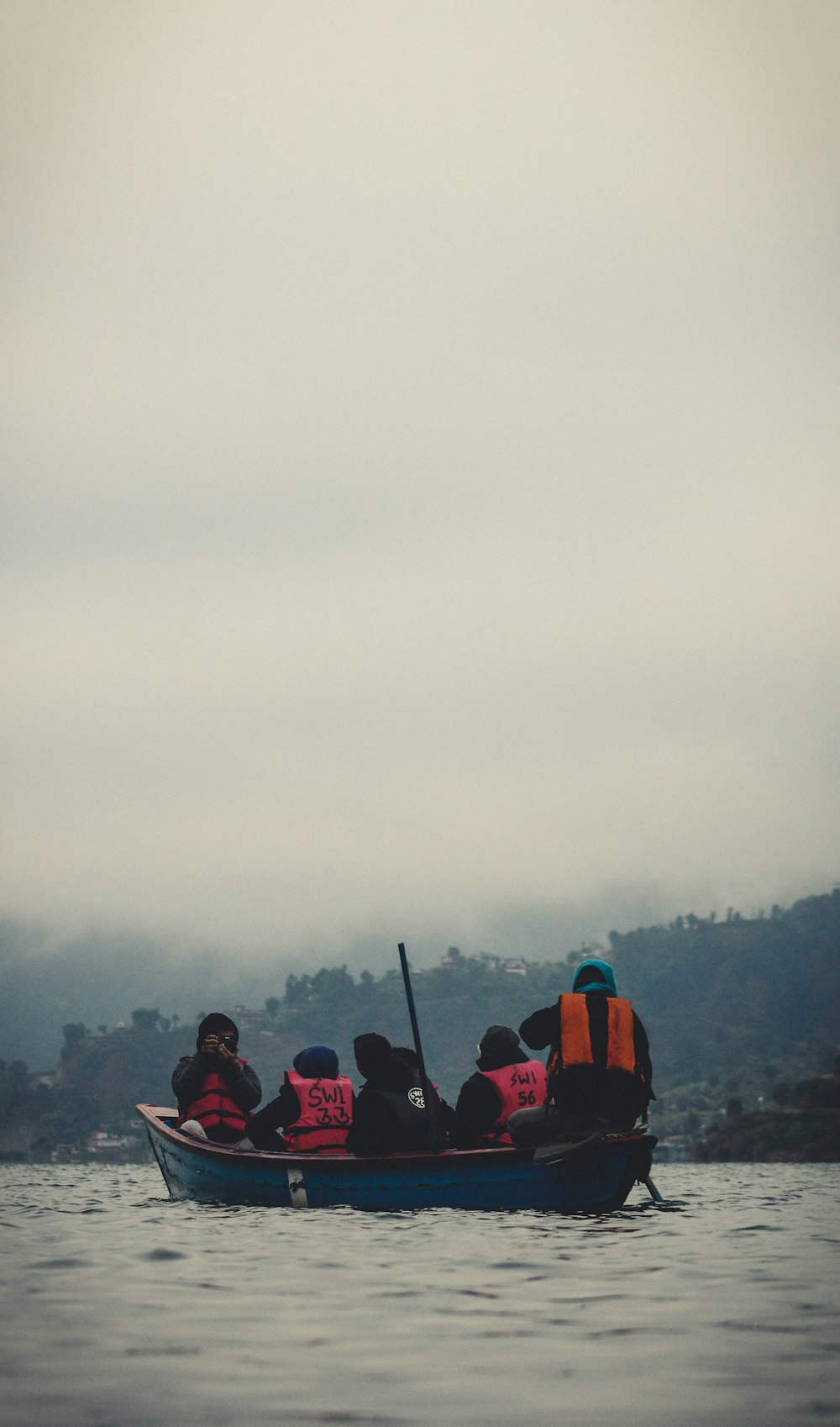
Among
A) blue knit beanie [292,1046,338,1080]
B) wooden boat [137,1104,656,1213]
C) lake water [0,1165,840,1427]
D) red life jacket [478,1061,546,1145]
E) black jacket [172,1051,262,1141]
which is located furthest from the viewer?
black jacket [172,1051,262,1141]

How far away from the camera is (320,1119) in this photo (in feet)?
58.5

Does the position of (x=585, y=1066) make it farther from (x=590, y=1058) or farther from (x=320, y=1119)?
(x=320, y=1119)

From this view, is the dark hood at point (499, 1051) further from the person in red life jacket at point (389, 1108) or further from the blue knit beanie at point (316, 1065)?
the blue knit beanie at point (316, 1065)

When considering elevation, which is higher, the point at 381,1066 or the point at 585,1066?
the point at 381,1066

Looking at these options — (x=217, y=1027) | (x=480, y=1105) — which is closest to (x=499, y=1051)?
(x=480, y=1105)

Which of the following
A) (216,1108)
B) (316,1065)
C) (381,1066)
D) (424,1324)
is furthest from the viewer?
(216,1108)

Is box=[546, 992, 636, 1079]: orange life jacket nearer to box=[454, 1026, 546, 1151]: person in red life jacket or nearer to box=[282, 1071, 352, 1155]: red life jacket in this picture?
box=[454, 1026, 546, 1151]: person in red life jacket

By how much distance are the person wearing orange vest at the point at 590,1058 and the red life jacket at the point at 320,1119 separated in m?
3.20

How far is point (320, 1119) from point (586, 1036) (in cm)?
400

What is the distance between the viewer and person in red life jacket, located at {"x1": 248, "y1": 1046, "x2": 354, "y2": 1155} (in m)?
17.8

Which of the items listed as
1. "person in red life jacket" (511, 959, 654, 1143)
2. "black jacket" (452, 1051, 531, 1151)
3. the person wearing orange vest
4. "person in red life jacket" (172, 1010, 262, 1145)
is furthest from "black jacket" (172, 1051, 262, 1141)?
the person wearing orange vest

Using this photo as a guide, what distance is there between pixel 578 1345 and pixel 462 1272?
3355 millimetres

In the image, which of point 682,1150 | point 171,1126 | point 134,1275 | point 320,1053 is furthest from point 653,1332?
point 682,1150

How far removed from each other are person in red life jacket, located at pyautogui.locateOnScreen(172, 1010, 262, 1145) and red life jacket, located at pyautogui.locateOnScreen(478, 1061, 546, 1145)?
3918mm
